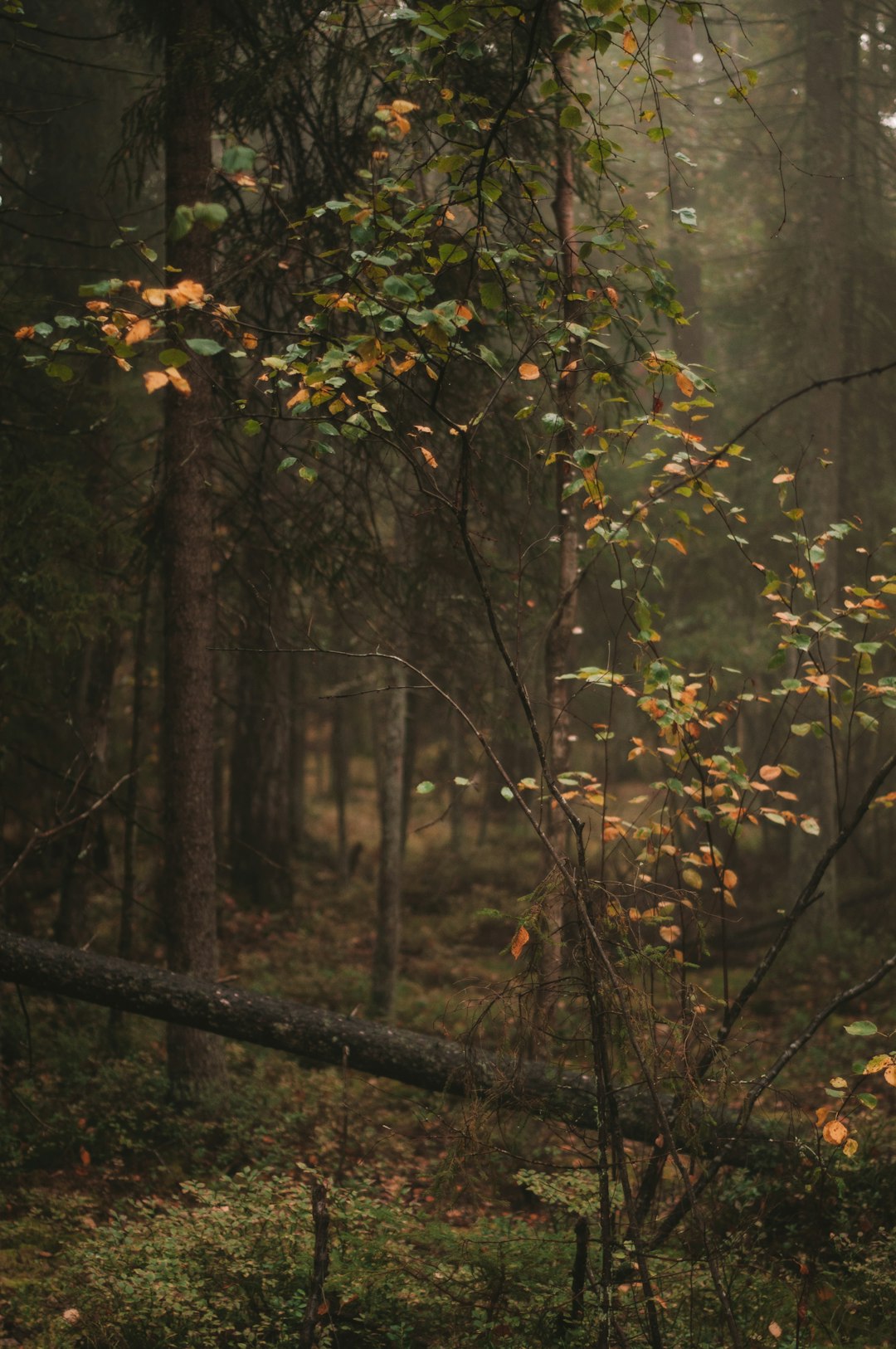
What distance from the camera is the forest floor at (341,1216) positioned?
4.21 m

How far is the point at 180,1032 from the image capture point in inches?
287

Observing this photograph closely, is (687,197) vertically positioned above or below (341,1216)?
above

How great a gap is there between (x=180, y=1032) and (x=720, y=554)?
12.2m

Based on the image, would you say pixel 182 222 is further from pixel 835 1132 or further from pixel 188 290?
pixel 835 1132

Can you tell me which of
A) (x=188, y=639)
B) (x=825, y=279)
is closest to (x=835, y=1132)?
(x=188, y=639)

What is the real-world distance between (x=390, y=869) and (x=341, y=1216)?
21.9 feet

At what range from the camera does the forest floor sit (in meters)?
4.21

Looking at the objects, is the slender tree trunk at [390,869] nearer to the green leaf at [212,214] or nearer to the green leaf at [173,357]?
the green leaf at [173,357]

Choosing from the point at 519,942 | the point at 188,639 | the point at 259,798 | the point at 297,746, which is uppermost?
the point at 188,639

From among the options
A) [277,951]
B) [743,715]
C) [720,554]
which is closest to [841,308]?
[720,554]

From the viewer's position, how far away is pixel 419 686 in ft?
12.6

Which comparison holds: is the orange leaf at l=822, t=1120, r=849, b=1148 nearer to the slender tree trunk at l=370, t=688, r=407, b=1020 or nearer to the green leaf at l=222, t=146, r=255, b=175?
the green leaf at l=222, t=146, r=255, b=175

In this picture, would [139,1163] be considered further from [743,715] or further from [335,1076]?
[743,715]

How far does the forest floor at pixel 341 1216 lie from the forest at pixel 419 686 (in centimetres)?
4
